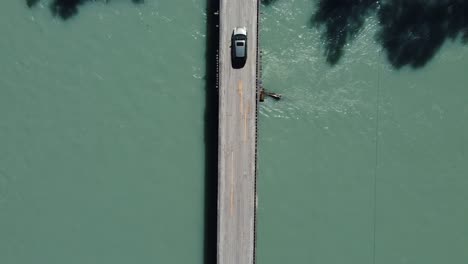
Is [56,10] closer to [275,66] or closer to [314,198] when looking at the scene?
[275,66]

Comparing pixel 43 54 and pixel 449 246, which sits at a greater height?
pixel 43 54

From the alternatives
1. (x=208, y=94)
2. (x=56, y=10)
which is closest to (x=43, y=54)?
(x=56, y=10)

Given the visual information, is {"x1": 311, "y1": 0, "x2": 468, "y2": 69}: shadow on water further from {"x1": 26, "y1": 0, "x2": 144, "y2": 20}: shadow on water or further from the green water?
{"x1": 26, "y1": 0, "x2": 144, "y2": 20}: shadow on water

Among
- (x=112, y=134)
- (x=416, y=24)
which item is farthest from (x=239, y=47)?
(x=416, y=24)

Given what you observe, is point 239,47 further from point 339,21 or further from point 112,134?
point 112,134

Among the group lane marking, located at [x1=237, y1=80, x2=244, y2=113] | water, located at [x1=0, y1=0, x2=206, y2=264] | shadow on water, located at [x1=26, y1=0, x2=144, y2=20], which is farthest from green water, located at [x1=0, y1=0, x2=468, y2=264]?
lane marking, located at [x1=237, y1=80, x2=244, y2=113]

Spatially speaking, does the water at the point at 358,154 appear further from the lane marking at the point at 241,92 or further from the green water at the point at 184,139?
the lane marking at the point at 241,92
